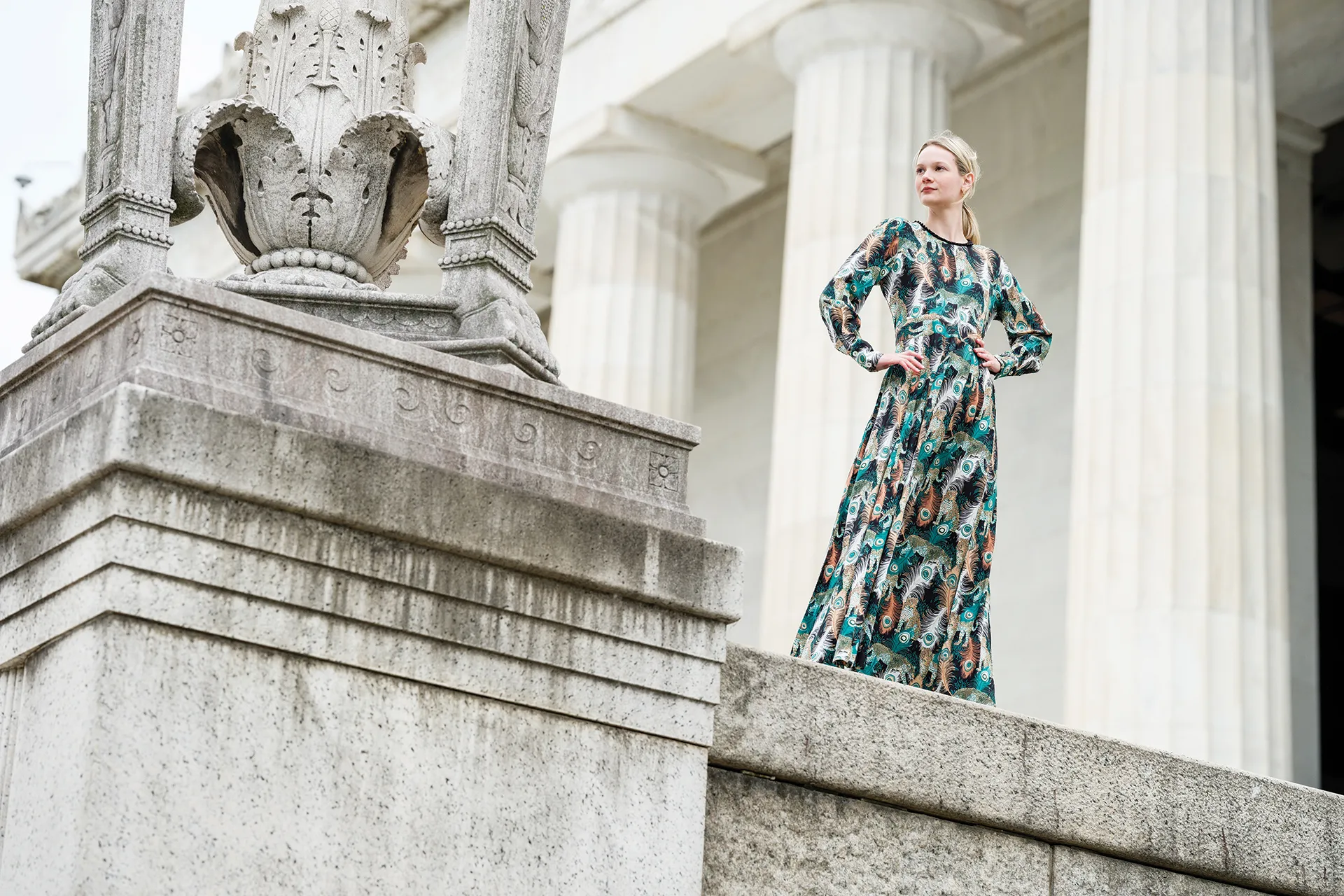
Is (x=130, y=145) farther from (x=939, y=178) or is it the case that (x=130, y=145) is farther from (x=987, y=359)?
(x=987, y=359)

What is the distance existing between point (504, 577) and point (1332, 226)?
72.2 ft

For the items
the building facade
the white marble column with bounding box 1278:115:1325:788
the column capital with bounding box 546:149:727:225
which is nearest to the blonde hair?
the building facade

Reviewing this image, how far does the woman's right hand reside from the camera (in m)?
8.76

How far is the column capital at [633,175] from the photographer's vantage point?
26219 millimetres

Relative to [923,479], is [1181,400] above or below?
above

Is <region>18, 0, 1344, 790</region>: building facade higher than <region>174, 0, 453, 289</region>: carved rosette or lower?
higher

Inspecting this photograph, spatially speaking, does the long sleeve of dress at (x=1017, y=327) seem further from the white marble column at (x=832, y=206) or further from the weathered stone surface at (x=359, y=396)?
the white marble column at (x=832, y=206)

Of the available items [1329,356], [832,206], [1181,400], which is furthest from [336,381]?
[1329,356]

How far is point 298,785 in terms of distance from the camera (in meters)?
5.00

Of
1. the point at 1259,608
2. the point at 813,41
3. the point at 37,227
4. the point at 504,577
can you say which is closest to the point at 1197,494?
the point at 1259,608

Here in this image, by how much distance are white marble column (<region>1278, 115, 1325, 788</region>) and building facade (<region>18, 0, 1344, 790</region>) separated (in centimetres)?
4

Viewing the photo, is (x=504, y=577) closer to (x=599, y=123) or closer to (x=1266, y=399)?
(x=1266, y=399)

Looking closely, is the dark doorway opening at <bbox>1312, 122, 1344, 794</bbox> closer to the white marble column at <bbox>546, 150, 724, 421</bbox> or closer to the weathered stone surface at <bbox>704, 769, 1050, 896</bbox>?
the white marble column at <bbox>546, 150, 724, 421</bbox>

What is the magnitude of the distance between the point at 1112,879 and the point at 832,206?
15.3 m
